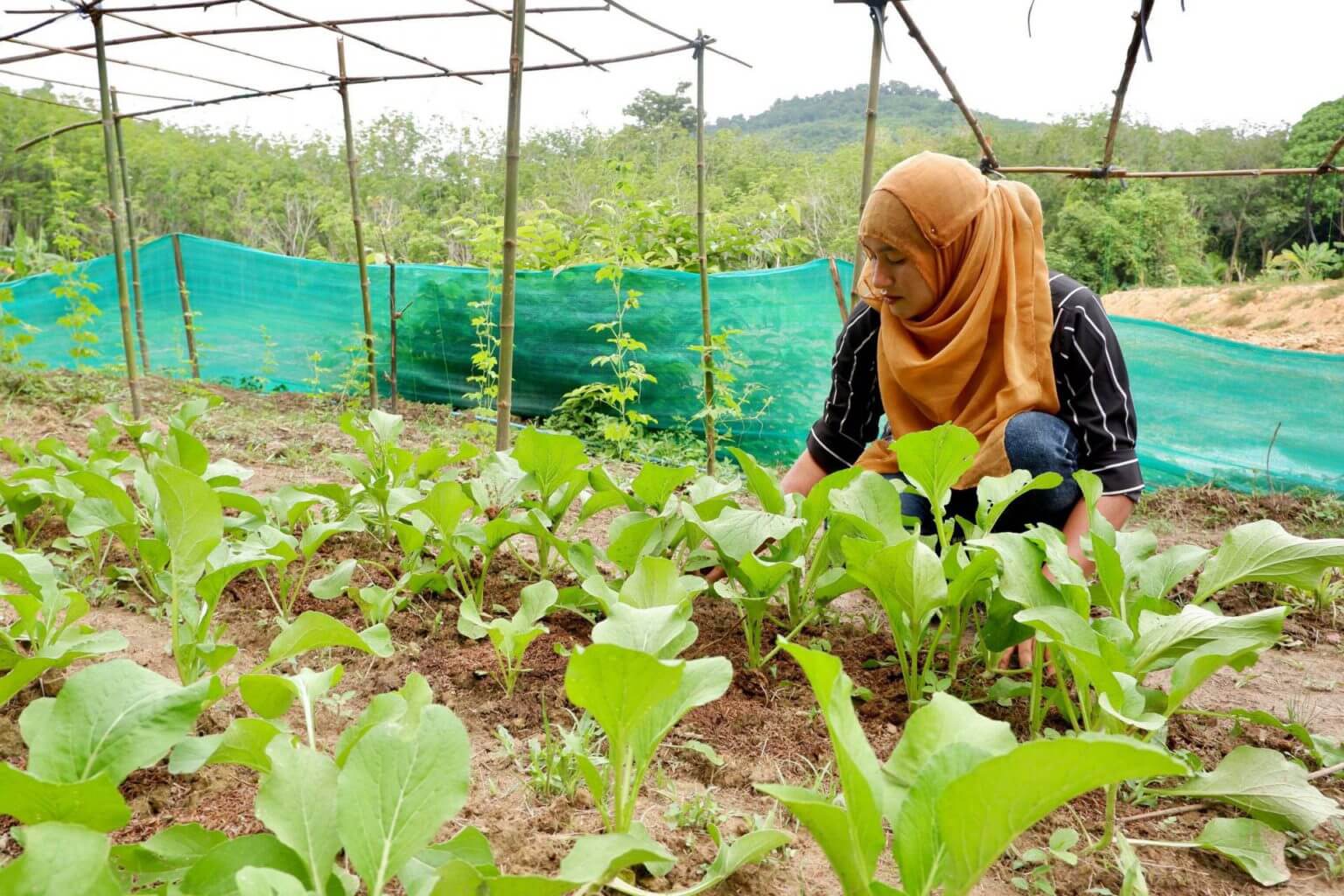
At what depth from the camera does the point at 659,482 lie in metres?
2.09

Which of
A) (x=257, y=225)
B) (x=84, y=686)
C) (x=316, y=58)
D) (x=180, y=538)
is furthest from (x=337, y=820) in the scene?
(x=257, y=225)

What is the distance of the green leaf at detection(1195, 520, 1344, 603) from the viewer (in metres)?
1.49

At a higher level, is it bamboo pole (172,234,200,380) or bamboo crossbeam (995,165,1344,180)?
bamboo crossbeam (995,165,1344,180)

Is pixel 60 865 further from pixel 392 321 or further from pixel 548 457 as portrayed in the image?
pixel 392 321

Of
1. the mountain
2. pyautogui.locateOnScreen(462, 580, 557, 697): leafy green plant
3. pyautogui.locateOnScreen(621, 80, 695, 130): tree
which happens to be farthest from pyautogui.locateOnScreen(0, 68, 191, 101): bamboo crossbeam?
the mountain

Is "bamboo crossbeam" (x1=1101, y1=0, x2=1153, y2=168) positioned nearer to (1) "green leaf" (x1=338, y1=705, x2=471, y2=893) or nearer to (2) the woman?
(2) the woman

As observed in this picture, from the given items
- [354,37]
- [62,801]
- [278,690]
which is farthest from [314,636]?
[354,37]

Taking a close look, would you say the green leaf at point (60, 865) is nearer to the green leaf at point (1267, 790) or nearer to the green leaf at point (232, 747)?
the green leaf at point (232, 747)

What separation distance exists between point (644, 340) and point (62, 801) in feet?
18.1

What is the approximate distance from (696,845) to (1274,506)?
4221 millimetres

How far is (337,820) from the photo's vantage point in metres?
0.91

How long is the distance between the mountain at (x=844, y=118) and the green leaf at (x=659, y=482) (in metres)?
27.3

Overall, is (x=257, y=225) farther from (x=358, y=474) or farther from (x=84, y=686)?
(x=84, y=686)

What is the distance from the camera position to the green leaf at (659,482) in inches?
81.7
